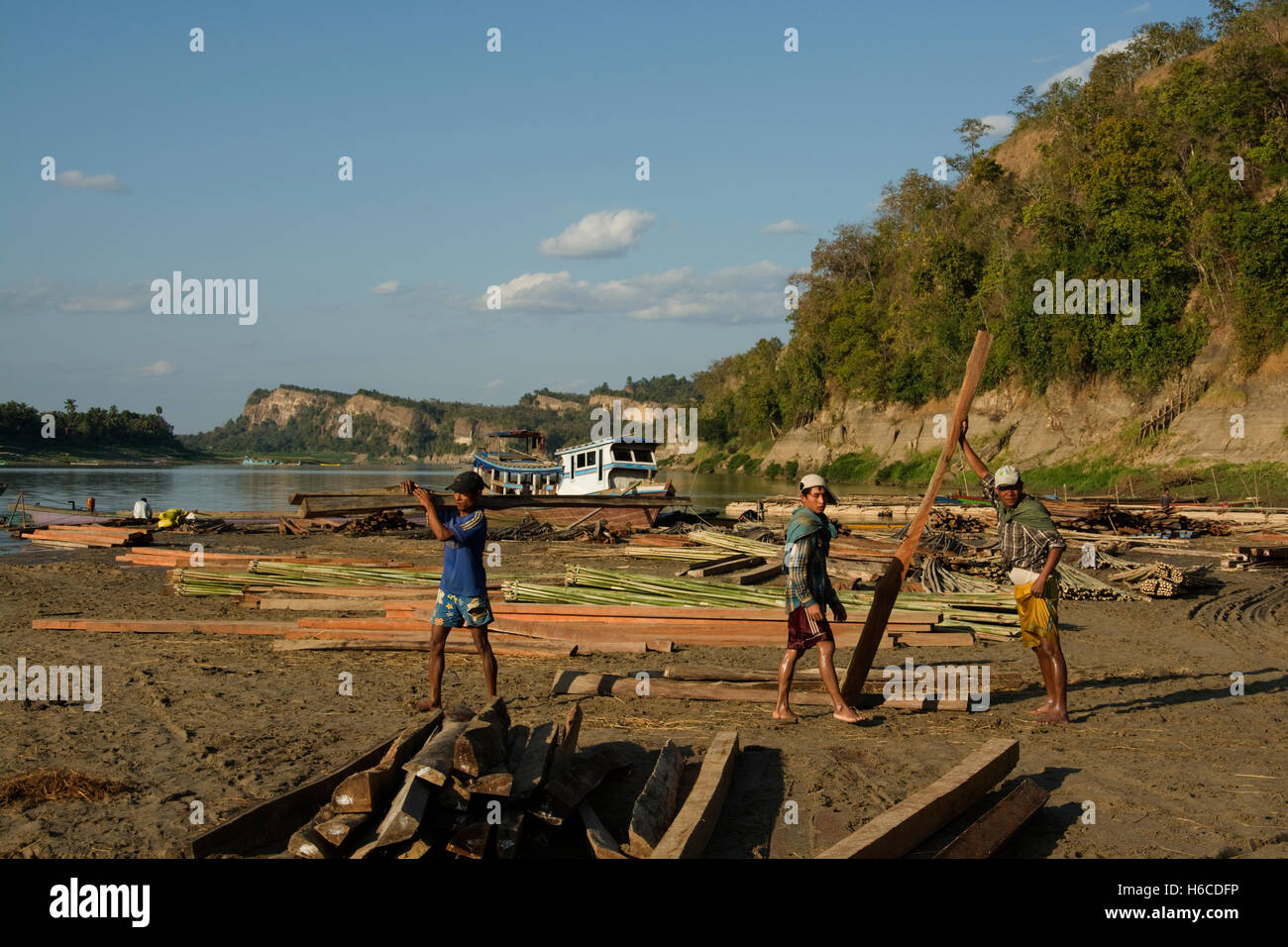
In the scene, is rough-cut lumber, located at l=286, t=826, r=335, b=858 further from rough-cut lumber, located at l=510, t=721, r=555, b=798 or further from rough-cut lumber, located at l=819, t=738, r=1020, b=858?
rough-cut lumber, located at l=819, t=738, r=1020, b=858

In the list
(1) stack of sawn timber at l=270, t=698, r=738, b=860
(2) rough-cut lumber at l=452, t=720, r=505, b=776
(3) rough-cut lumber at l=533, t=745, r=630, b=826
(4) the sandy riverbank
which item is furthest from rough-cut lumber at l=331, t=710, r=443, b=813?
(4) the sandy riverbank

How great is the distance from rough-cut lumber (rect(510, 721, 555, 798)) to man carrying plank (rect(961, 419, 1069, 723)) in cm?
377

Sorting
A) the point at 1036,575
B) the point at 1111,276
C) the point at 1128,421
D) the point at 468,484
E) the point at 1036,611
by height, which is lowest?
the point at 1036,611

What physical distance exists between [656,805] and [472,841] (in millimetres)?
978

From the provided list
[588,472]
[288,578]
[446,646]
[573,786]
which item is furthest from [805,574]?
[588,472]

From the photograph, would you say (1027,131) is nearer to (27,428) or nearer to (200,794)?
(200,794)

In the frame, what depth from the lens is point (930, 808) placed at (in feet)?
14.9

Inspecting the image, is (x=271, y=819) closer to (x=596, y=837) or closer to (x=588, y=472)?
(x=596, y=837)

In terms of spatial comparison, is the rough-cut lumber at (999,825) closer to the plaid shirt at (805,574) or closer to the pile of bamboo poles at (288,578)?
the plaid shirt at (805,574)

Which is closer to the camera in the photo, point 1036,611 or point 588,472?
point 1036,611

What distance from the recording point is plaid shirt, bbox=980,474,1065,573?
22.3ft

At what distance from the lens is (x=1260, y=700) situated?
7543mm

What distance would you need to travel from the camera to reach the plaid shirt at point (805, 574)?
670 centimetres

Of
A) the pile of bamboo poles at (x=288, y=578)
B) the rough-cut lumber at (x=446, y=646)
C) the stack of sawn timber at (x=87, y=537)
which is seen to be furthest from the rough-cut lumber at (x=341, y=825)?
the stack of sawn timber at (x=87, y=537)
